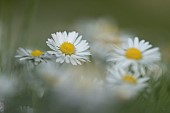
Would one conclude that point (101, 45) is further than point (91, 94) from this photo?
Yes

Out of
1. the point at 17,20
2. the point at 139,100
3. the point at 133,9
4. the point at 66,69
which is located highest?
the point at 133,9

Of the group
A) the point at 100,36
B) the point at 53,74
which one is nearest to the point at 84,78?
the point at 53,74

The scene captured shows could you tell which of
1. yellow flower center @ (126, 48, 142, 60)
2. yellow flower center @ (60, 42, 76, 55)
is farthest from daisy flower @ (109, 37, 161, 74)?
yellow flower center @ (60, 42, 76, 55)

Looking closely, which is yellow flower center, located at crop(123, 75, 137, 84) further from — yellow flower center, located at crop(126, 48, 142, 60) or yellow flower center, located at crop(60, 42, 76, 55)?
yellow flower center, located at crop(60, 42, 76, 55)

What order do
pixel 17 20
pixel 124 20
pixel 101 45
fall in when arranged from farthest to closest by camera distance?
1. pixel 124 20
2. pixel 17 20
3. pixel 101 45

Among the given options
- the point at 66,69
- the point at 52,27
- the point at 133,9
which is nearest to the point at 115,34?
the point at 66,69

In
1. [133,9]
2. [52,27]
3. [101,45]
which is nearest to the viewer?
[101,45]

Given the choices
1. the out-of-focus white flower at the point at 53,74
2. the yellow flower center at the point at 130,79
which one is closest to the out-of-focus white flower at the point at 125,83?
the yellow flower center at the point at 130,79

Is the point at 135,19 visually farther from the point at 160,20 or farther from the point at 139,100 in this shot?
the point at 139,100

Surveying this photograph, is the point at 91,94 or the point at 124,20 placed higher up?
the point at 124,20
